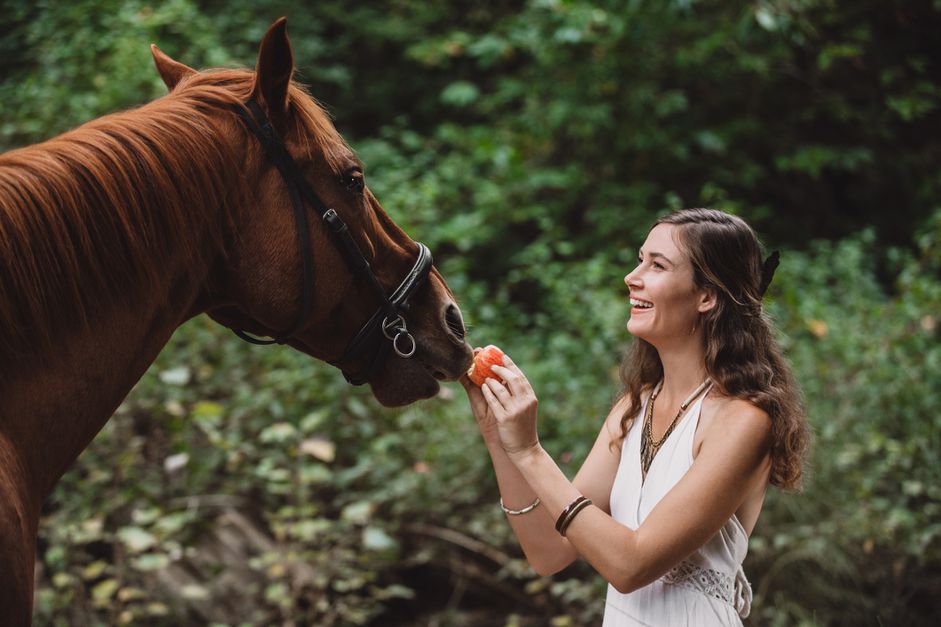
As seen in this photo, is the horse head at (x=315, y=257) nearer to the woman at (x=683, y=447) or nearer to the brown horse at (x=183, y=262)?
the brown horse at (x=183, y=262)

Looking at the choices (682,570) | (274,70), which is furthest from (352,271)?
(682,570)

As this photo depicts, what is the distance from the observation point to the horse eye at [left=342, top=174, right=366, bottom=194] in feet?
6.17

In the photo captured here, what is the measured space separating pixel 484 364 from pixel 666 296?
18.3 inches

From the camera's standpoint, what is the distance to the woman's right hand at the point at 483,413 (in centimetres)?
204

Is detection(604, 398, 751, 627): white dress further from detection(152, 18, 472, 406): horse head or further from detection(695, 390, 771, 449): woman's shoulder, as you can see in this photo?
detection(152, 18, 472, 406): horse head

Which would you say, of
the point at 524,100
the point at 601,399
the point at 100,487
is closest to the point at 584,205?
the point at 524,100

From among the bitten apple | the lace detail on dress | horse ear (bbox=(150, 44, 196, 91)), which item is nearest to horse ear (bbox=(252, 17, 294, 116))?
horse ear (bbox=(150, 44, 196, 91))

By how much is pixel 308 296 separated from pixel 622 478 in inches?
34.4

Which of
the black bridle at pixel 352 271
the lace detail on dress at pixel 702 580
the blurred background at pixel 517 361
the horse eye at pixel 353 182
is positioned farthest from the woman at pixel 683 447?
the blurred background at pixel 517 361

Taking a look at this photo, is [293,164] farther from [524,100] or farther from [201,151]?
[524,100]

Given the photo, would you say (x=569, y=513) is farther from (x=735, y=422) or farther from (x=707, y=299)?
(x=707, y=299)

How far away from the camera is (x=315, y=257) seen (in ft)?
6.03

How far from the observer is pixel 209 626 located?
12.5 feet

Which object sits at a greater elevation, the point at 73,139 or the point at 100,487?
the point at 73,139
